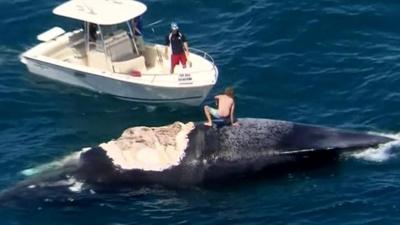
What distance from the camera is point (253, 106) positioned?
4488cm

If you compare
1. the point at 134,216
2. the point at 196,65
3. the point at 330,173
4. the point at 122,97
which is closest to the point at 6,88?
the point at 122,97

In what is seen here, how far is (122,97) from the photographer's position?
47219 mm

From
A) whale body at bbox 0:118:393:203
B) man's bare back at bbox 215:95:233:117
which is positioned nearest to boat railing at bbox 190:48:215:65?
man's bare back at bbox 215:95:233:117

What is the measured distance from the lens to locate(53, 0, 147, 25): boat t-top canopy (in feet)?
152

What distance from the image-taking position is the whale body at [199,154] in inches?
1522

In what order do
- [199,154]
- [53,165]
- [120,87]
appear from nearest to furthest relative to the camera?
[199,154] < [53,165] < [120,87]

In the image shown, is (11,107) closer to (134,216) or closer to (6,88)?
(6,88)

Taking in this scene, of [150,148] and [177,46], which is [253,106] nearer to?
[177,46]

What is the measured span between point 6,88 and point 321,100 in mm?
14190

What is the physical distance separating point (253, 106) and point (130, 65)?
6.38 meters

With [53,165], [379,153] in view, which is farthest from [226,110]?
[53,165]

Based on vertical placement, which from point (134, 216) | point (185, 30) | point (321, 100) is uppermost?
point (185, 30)

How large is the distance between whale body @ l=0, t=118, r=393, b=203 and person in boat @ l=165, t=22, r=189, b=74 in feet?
23.4

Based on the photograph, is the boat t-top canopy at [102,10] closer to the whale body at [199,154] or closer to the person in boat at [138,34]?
the person in boat at [138,34]
